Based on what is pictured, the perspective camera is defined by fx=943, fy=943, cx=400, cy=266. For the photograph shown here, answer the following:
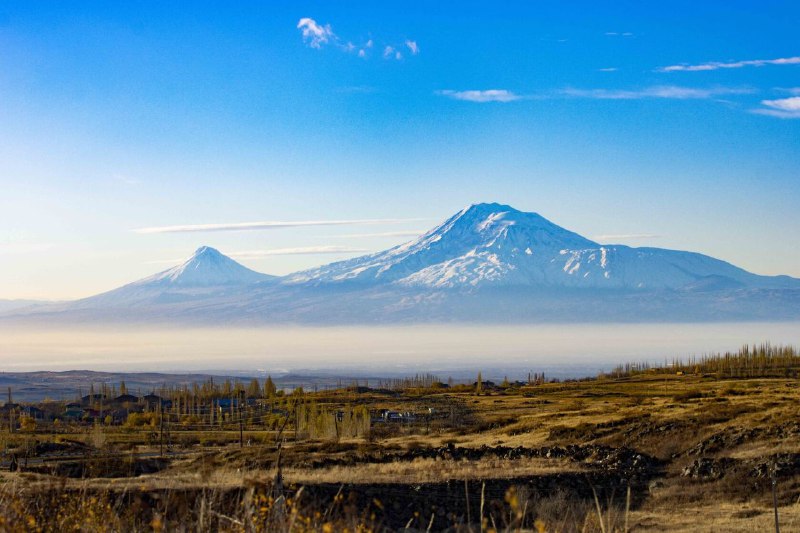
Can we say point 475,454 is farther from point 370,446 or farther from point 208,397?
point 208,397

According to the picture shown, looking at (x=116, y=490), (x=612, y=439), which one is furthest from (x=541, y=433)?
(x=116, y=490)

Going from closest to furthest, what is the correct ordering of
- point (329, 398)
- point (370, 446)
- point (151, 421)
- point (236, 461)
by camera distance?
point (236, 461), point (370, 446), point (151, 421), point (329, 398)

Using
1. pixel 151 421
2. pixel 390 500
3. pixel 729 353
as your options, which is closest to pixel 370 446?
pixel 390 500

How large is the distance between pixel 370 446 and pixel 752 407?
59.5ft

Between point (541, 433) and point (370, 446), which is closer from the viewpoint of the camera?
point (370, 446)

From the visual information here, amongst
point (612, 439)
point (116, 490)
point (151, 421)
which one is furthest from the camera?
point (151, 421)

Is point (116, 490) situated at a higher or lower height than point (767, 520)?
higher

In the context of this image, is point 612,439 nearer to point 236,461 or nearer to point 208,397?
point 236,461

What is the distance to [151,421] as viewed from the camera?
7919 cm

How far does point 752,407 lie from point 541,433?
11.2 meters

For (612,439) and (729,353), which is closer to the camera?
(612,439)

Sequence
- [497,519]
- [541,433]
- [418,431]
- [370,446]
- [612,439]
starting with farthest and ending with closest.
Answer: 1. [418,431]
2. [541,433]
3. [370,446]
4. [612,439]
5. [497,519]

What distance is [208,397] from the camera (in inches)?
4656

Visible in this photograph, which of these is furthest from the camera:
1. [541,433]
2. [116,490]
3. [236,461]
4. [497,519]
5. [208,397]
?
[208,397]
